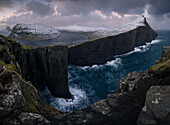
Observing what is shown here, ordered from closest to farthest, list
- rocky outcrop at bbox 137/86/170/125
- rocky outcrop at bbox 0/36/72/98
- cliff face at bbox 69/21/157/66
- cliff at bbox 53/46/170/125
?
rocky outcrop at bbox 137/86/170/125, cliff at bbox 53/46/170/125, rocky outcrop at bbox 0/36/72/98, cliff face at bbox 69/21/157/66

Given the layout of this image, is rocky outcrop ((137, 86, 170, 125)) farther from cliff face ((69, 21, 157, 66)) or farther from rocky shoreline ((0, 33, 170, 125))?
cliff face ((69, 21, 157, 66))

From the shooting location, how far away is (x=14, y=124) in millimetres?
6031

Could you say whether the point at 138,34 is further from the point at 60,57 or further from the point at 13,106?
the point at 13,106

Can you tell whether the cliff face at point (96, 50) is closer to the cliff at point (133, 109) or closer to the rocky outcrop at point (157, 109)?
the cliff at point (133, 109)

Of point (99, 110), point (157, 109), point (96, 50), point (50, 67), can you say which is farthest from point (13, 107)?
→ point (96, 50)

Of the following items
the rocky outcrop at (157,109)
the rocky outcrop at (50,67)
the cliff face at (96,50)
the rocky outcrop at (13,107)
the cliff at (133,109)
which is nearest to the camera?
the rocky outcrop at (157,109)

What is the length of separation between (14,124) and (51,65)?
99.5 feet

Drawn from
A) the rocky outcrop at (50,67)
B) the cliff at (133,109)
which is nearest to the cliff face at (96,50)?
the rocky outcrop at (50,67)

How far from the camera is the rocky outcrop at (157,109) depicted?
19.8ft

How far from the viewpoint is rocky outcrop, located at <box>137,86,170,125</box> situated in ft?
19.8

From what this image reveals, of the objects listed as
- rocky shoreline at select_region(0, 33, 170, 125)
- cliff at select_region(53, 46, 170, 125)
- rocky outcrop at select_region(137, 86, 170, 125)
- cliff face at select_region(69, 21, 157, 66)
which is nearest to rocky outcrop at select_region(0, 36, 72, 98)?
rocky shoreline at select_region(0, 33, 170, 125)

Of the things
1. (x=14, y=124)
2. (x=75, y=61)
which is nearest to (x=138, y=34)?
(x=75, y=61)

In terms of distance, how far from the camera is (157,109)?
21.4ft

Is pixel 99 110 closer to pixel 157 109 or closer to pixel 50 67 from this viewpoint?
pixel 157 109
